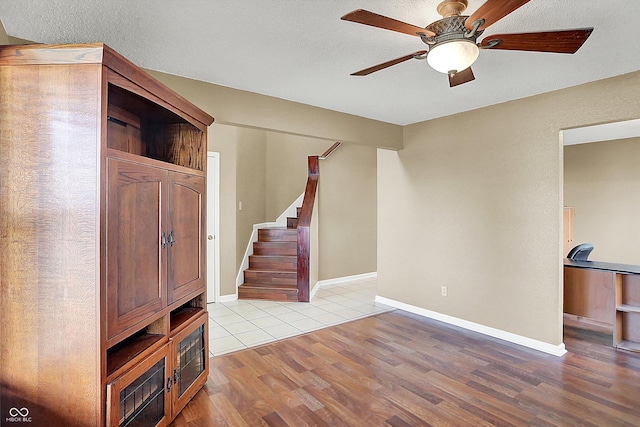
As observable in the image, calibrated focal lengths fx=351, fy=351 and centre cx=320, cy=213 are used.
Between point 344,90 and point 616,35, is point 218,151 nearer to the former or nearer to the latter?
point 344,90

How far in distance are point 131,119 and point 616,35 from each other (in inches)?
121

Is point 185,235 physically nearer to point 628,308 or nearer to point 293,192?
point 628,308

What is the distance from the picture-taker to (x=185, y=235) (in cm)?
230

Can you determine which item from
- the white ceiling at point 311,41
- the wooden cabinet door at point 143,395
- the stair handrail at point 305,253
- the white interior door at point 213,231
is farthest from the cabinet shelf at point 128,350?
the stair handrail at point 305,253

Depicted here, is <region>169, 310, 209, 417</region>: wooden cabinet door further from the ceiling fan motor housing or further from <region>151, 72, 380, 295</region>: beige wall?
<region>151, 72, 380, 295</region>: beige wall

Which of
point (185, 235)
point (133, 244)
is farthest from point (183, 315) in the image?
point (133, 244)

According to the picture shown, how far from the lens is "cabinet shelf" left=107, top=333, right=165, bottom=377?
1.67 metres

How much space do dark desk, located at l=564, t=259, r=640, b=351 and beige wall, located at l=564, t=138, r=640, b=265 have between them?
7.53 feet

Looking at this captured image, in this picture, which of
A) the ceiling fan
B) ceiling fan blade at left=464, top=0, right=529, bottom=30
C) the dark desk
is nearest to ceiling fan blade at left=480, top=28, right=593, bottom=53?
the ceiling fan

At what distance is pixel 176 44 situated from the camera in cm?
225

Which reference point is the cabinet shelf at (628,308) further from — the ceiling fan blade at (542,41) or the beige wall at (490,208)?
the ceiling fan blade at (542,41)

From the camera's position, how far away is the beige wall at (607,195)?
5.31 metres

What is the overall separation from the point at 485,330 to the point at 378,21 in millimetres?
3361

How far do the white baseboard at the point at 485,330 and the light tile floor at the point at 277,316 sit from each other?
20 centimetres
